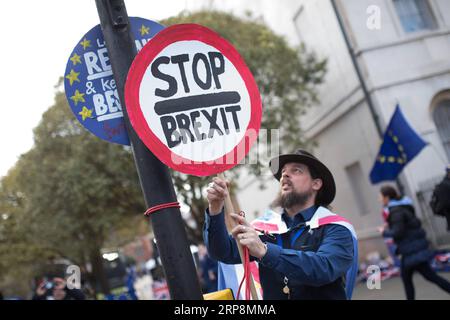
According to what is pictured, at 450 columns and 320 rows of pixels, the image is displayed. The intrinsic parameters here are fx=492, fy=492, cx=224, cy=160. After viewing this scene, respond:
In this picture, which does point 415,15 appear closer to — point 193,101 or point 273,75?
point 273,75

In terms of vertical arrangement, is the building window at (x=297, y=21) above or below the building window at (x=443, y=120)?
above

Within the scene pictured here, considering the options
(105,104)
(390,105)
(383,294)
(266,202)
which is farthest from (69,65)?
(266,202)

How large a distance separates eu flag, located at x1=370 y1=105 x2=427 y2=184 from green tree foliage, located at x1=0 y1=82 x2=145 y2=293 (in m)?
6.33

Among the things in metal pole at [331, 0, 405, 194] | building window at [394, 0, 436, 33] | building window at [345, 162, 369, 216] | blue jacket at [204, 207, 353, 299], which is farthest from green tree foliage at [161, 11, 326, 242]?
blue jacket at [204, 207, 353, 299]

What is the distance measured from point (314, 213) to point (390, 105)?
10.2m

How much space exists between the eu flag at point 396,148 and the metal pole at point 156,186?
8.08 metres

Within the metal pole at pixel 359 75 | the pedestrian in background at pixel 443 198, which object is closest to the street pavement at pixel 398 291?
the pedestrian in background at pixel 443 198

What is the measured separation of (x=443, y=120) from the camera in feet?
40.2

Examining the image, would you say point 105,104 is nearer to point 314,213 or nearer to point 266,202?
point 314,213

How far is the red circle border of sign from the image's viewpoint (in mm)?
2178

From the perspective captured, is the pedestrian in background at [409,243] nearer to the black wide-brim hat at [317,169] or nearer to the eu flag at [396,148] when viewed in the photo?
the eu flag at [396,148]

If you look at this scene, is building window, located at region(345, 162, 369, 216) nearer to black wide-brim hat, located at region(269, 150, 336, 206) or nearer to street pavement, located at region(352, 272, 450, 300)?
street pavement, located at region(352, 272, 450, 300)

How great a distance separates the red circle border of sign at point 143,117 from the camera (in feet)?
7.14

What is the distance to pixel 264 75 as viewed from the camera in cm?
1409
